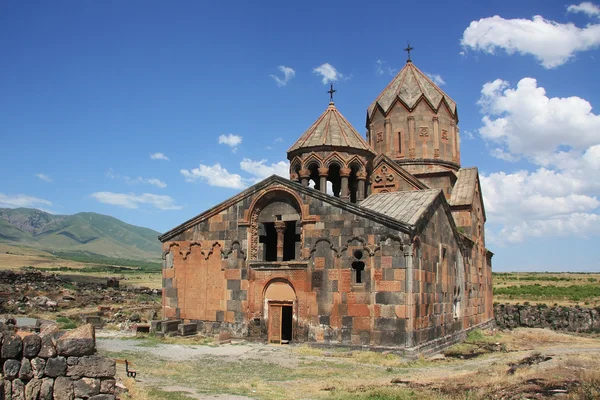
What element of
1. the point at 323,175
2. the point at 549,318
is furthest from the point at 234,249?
the point at 549,318

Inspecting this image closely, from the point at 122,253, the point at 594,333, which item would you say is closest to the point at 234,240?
the point at 594,333

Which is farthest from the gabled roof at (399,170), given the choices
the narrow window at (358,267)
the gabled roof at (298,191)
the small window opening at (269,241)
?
the narrow window at (358,267)

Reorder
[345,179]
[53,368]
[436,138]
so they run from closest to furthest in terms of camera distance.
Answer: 1. [53,368]
2. [345,179]
3. [436,138]

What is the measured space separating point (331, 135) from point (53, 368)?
36.3 ft

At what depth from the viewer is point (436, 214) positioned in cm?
1368

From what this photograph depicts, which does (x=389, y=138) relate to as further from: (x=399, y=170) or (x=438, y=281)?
(x=438, y=281)

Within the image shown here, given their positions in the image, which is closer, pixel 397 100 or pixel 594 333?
pixel 397 100

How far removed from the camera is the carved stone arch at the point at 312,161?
50.2ft

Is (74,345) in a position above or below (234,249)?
below

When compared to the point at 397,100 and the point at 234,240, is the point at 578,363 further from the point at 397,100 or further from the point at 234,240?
the point at 397,100

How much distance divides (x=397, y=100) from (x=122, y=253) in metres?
188

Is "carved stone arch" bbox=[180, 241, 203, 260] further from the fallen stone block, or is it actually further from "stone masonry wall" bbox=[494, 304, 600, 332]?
"stone masonry wall" bbox=[494, 304, 600, 332]

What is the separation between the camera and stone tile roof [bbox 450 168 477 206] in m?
18.0

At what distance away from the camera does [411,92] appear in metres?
18.9
